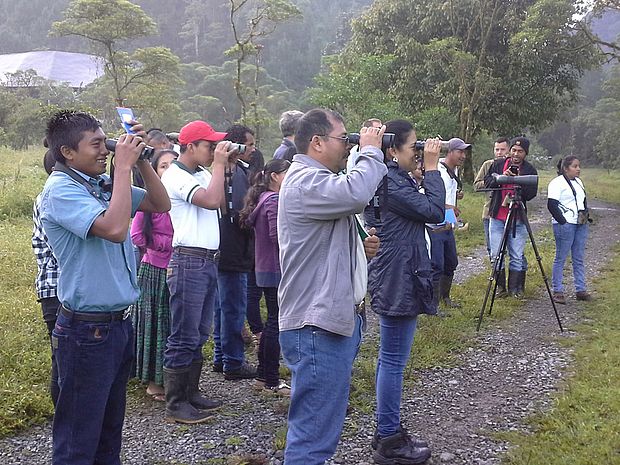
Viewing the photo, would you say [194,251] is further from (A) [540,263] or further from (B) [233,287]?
(A) [540,263]

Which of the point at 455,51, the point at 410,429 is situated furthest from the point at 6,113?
the point at 410,429

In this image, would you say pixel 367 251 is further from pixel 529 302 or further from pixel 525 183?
pixel 529 302

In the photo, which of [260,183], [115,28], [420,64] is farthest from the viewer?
[420,64]

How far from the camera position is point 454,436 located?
3758mm

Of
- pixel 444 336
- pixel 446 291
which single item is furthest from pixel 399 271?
pixel 446 291

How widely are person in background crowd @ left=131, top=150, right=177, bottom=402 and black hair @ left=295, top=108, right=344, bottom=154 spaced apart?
172cm

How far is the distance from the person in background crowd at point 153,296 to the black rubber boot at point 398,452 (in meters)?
1.64

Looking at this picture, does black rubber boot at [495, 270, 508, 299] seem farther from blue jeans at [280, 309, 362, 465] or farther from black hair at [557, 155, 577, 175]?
blue jeans at [280, 309, 362, 465]

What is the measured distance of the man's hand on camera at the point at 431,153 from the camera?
3.17 metres

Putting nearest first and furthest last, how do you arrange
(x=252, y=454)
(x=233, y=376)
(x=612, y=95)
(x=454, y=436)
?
(x=252, y=454)
(x=454, y=436)
(x=233, y=376)
(x=612, y=95)

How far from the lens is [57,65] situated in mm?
40656

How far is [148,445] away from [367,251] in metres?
1.84

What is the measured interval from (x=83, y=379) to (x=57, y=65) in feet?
142

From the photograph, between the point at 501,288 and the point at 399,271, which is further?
the point at 501,288
